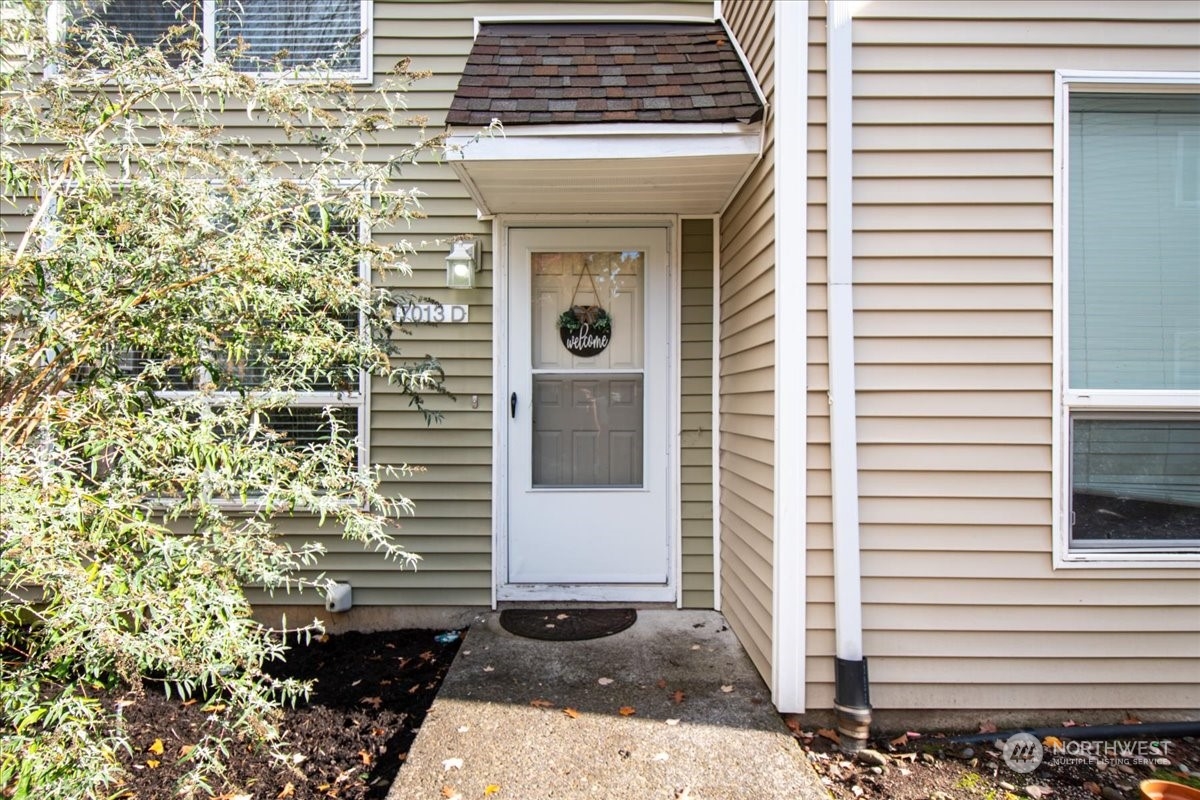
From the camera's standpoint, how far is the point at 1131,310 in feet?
8.05

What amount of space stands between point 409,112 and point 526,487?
2152mm

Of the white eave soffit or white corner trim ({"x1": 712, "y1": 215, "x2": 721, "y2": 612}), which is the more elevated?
the white eave soffit

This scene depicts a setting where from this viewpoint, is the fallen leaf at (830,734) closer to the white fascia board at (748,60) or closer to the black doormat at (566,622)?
the black doormat at (566,622)

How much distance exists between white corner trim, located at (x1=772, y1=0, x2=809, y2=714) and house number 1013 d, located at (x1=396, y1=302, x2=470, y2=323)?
177 centimetres

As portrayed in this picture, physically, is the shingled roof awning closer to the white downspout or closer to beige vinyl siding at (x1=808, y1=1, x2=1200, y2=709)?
the white downspout

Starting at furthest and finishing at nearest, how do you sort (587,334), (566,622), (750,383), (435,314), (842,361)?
(587,334) < (435,314) < (566,622) < (750,383) < (842,361)

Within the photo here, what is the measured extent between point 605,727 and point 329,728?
1.11 metres

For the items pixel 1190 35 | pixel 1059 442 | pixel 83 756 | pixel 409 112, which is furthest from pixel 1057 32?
pixel 83 756

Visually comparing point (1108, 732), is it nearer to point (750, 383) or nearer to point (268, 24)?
point (750, 383)

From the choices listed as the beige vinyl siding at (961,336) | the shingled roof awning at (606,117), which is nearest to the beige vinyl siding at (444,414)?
the shingled roof awning at (606,117)

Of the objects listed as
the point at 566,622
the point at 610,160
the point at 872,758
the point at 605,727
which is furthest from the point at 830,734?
the point at 610,160

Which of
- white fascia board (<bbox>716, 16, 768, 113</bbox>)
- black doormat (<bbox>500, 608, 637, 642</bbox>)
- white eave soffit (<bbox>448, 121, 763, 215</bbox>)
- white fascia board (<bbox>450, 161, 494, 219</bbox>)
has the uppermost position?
white fascia board (<bbox>716, 16, 768, 113</bbox>)

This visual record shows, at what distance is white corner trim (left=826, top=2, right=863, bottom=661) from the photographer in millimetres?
2381

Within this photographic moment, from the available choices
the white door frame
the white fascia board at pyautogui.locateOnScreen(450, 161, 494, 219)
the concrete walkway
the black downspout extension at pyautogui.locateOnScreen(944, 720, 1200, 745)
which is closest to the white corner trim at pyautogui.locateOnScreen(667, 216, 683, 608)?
the white door frame
